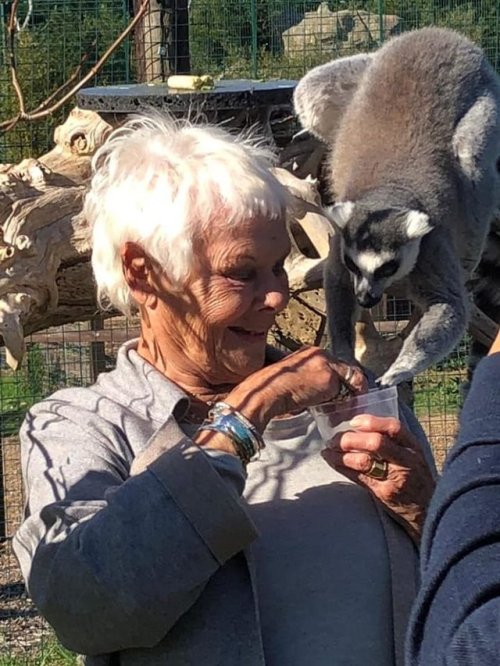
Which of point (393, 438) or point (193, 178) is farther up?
point (193, 178)

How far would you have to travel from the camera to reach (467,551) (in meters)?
0.73

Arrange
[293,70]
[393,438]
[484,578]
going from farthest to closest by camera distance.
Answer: [293,70]
[393,438]
[484,578]

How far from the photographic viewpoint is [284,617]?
5.49ft

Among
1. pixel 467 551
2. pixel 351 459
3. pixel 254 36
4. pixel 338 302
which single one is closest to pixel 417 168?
pixel 338 302

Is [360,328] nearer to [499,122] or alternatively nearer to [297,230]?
[297,230]

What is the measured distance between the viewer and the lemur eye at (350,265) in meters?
3.75

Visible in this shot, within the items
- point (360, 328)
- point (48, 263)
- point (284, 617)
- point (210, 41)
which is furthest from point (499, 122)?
point (284, 617)

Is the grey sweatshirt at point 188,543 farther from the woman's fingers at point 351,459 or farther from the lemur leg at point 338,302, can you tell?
the lemur leg at point 338,302

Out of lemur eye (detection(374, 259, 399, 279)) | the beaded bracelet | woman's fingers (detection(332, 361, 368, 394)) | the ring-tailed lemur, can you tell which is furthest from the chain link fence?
the beaded bracelet

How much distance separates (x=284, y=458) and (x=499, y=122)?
2680 millimetres

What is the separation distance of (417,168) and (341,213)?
15.5 inches

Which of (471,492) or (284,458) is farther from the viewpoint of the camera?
(284,458)

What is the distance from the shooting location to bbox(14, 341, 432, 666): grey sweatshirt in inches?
58.0

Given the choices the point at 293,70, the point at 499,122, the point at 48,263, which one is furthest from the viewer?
the point at 293,70
